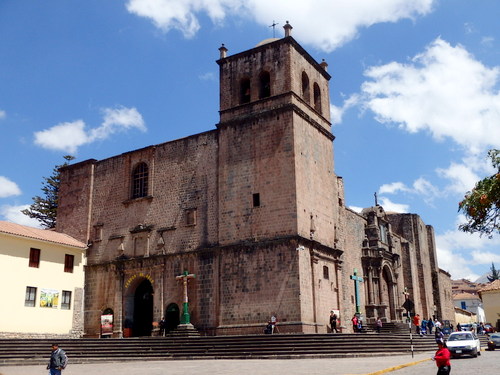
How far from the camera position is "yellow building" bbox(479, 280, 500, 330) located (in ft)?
168

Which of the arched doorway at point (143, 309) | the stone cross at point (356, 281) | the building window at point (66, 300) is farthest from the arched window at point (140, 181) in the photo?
the stone cross at point (356, 281)

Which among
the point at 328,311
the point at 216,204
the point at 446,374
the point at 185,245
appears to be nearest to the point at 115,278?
the point at 185,245

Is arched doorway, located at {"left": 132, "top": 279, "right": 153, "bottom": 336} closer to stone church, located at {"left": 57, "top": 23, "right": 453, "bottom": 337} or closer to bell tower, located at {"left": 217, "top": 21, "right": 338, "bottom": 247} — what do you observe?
stone church, located at {"left": 57, "top": 23, "right": 453, "bottom": 337}

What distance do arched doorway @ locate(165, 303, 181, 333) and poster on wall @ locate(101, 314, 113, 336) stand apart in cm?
334

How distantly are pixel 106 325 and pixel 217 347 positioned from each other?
8838mm

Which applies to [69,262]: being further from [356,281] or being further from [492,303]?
[492,303]

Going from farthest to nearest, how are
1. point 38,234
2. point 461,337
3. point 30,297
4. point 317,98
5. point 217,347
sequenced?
point 317,98 → point 38,234 → point 30,297 → point 217,347 → point 461,337

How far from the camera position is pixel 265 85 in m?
29.1

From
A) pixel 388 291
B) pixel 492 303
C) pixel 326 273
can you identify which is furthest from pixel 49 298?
pixel 492 303

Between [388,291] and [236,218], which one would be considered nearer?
[236,218]

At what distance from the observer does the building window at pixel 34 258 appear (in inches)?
1114

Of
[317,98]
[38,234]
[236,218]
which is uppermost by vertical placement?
[317,98]

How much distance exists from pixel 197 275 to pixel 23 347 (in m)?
8.56

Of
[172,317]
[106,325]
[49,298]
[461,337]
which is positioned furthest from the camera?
[106,325]
